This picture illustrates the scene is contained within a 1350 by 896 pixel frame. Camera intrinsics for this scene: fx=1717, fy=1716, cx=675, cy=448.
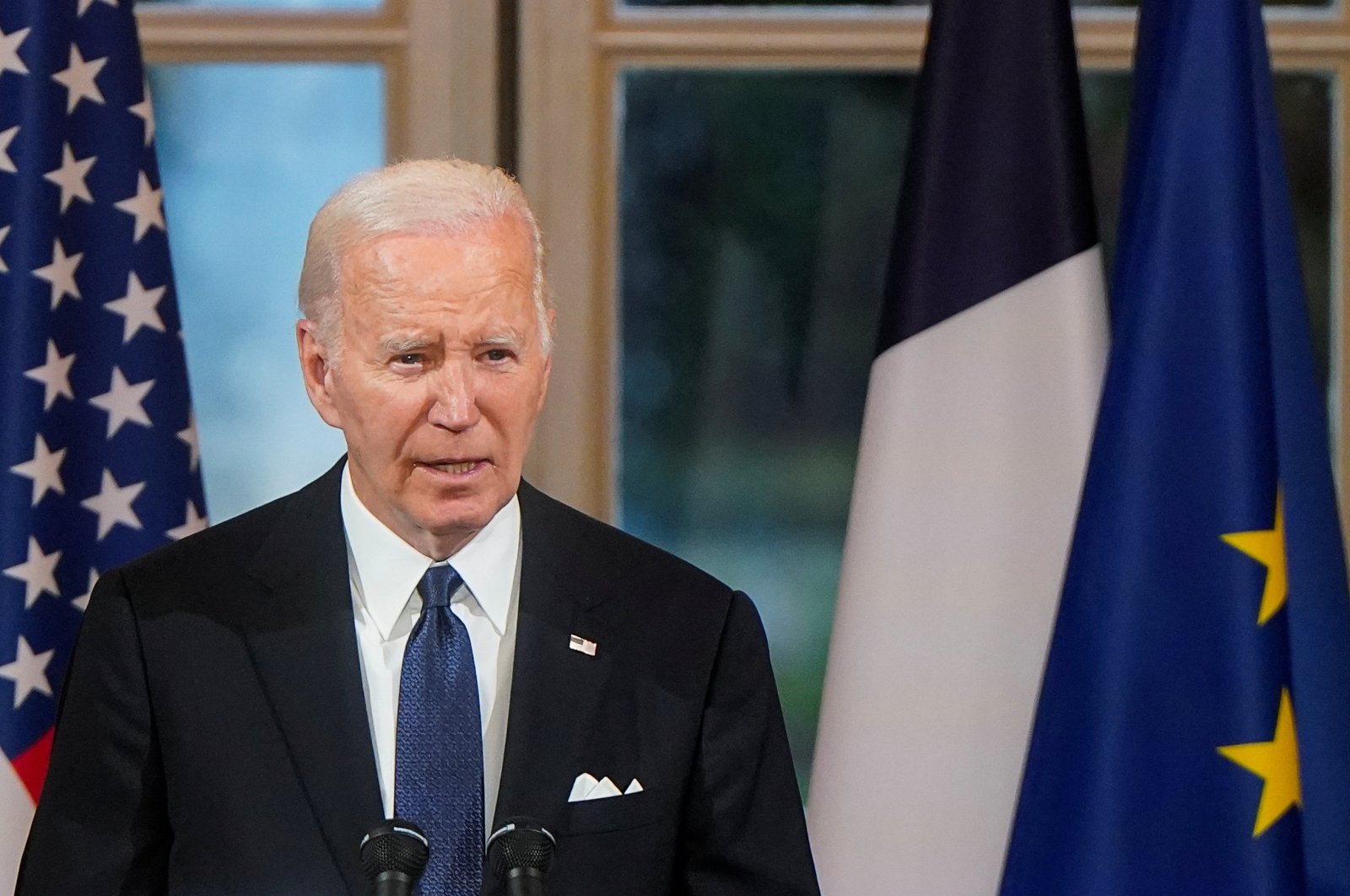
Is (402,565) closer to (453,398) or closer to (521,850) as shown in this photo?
(453,398)

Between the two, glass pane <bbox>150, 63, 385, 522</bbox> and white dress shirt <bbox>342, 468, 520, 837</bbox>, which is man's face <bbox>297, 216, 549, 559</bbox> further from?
glass pane <bbox>150, 63, 385, 522</bbox>

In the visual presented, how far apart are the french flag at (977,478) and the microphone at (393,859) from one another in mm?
1308

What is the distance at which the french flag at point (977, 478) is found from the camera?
2357mm

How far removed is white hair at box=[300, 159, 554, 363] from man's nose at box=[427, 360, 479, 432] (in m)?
0.10

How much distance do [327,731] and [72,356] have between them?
1109 mm

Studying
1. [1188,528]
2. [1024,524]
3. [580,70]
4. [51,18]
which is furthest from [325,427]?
[1188,528]

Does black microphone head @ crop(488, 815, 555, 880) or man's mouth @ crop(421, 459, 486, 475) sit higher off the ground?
man's mouth @ crop(421, 459, 486, 475)

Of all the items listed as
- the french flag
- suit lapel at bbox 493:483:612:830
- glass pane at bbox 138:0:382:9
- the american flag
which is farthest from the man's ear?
glass pane at bbox 138:0:382:9

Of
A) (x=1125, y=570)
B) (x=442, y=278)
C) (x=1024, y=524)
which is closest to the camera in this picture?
(x=442, y=278)

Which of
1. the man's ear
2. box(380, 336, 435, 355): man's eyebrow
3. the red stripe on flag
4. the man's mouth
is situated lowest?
the red stripe on flag

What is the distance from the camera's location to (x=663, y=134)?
322 centimetres

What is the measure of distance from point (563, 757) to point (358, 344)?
40cm

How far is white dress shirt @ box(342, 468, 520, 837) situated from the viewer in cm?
154

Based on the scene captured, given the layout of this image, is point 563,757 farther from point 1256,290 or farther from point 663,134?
point 663,134
